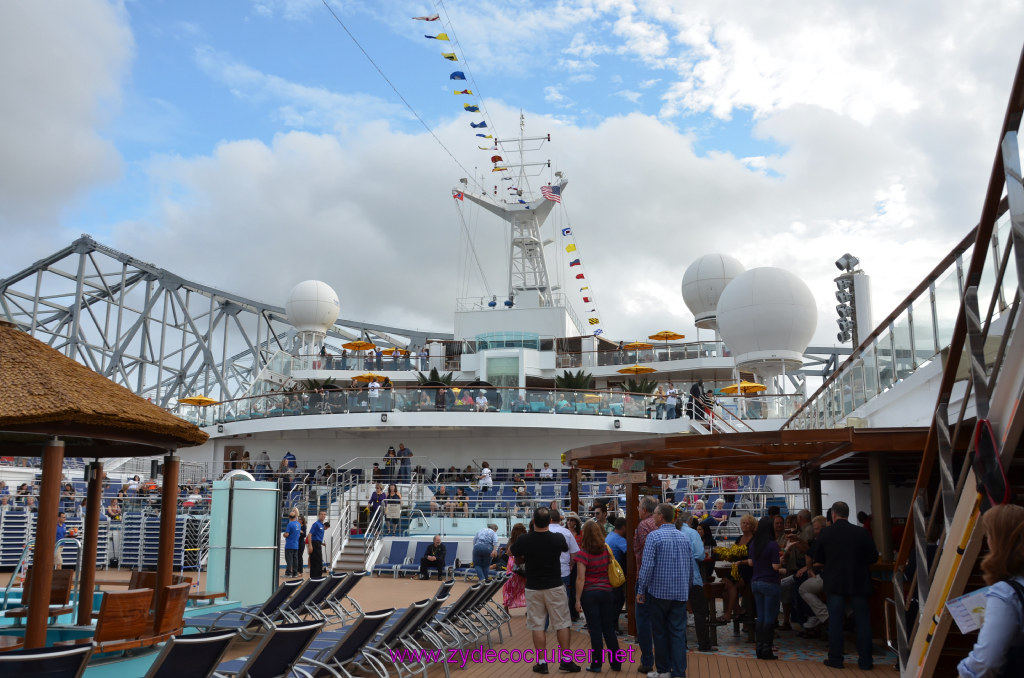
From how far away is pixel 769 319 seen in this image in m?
25.3

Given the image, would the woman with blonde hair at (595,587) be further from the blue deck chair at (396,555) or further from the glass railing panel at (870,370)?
the blue deck chair at (396,555)

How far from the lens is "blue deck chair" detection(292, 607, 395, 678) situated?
596 cm

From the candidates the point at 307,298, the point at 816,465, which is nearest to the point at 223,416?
the point at 307,298

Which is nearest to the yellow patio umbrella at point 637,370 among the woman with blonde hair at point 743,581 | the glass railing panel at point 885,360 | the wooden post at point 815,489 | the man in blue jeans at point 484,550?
the man in blue jeans at point 484,550

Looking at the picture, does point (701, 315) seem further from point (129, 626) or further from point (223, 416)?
point (129, 626)

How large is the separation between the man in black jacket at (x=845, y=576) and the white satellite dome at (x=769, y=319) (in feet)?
62.1

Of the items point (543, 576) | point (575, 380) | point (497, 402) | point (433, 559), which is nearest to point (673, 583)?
point (543, 576)

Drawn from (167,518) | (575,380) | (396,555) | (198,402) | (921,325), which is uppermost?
(575,380)

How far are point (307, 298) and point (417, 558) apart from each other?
75.0ft

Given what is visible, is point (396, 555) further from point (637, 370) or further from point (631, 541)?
point (637, 370)

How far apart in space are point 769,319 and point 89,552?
20788mm

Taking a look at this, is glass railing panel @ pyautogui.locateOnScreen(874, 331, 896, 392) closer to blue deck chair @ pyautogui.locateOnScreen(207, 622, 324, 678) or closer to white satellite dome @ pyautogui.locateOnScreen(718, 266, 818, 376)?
blue deck chair @ pyautogui.locateOnScreen(207, 622, 324, 678)

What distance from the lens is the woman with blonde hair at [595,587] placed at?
276 inches

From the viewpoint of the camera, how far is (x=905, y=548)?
5.93 m
